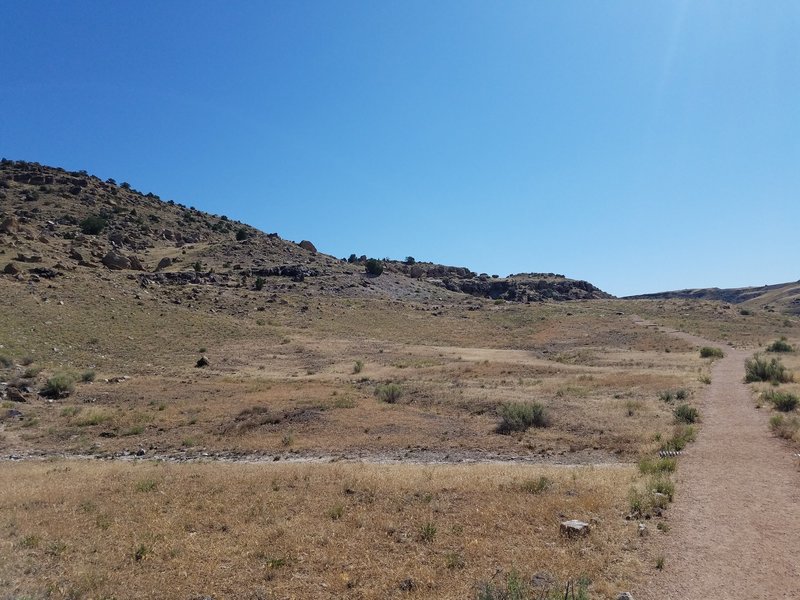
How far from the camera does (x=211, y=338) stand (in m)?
47.6

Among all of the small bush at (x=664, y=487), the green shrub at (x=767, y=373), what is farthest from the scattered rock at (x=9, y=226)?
the green shrub at (x=767, y=373)

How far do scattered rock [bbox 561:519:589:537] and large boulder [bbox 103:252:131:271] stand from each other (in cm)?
6688

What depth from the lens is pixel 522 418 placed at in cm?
2027

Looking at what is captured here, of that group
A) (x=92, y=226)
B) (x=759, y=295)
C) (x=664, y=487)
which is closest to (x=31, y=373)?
(x=664, y=487)

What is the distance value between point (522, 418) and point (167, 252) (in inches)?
2911

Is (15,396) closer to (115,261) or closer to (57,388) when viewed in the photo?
(57,388)

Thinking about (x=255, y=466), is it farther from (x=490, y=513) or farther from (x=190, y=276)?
(x=190, y=276)

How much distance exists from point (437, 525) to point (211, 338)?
1665 inches

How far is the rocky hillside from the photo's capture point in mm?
62406

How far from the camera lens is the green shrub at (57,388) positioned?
26.3 m

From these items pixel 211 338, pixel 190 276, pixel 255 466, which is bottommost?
pixel 255 466

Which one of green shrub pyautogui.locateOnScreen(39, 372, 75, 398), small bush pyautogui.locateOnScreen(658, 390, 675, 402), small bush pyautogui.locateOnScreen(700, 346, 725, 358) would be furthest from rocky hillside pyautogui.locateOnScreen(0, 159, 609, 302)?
small bush pyautogui.locateOnScreen(658, 390, 675, 402)

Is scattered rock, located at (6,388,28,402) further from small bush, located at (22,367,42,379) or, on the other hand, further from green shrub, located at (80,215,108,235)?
green shrub, located at (80,215,108,235)

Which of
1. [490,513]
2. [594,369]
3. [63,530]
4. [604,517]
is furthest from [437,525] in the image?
[594,369]
